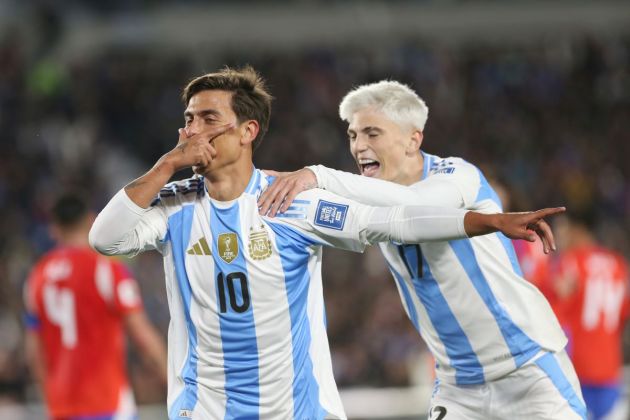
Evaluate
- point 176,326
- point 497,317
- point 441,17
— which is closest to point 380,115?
point 497,317

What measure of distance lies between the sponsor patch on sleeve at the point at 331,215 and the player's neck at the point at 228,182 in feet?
1.18

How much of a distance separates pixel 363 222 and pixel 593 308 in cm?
513

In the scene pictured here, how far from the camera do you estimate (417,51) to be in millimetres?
19328

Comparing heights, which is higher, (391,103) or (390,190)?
(391,103)

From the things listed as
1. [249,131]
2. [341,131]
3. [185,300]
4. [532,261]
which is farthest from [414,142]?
[341,131]

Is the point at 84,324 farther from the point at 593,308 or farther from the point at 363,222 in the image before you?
the point at 593,308

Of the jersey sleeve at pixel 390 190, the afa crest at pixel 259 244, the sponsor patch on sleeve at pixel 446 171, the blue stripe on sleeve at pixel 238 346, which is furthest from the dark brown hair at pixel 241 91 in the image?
the sponsor patch on sleeve at pixel 446 171

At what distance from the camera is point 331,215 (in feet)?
12.8

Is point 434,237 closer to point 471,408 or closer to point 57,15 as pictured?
point 471,408

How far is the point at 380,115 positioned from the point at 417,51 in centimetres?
1494

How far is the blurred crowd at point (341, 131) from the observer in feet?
40.9

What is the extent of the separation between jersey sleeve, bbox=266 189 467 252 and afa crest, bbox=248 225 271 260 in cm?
10

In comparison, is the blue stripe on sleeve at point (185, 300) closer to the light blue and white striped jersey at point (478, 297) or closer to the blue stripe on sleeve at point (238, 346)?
the blue stripe on sleeve at point (238, 346)

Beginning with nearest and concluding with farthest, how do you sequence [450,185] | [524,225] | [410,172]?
[524,225] → [450,185] → [410,172]
